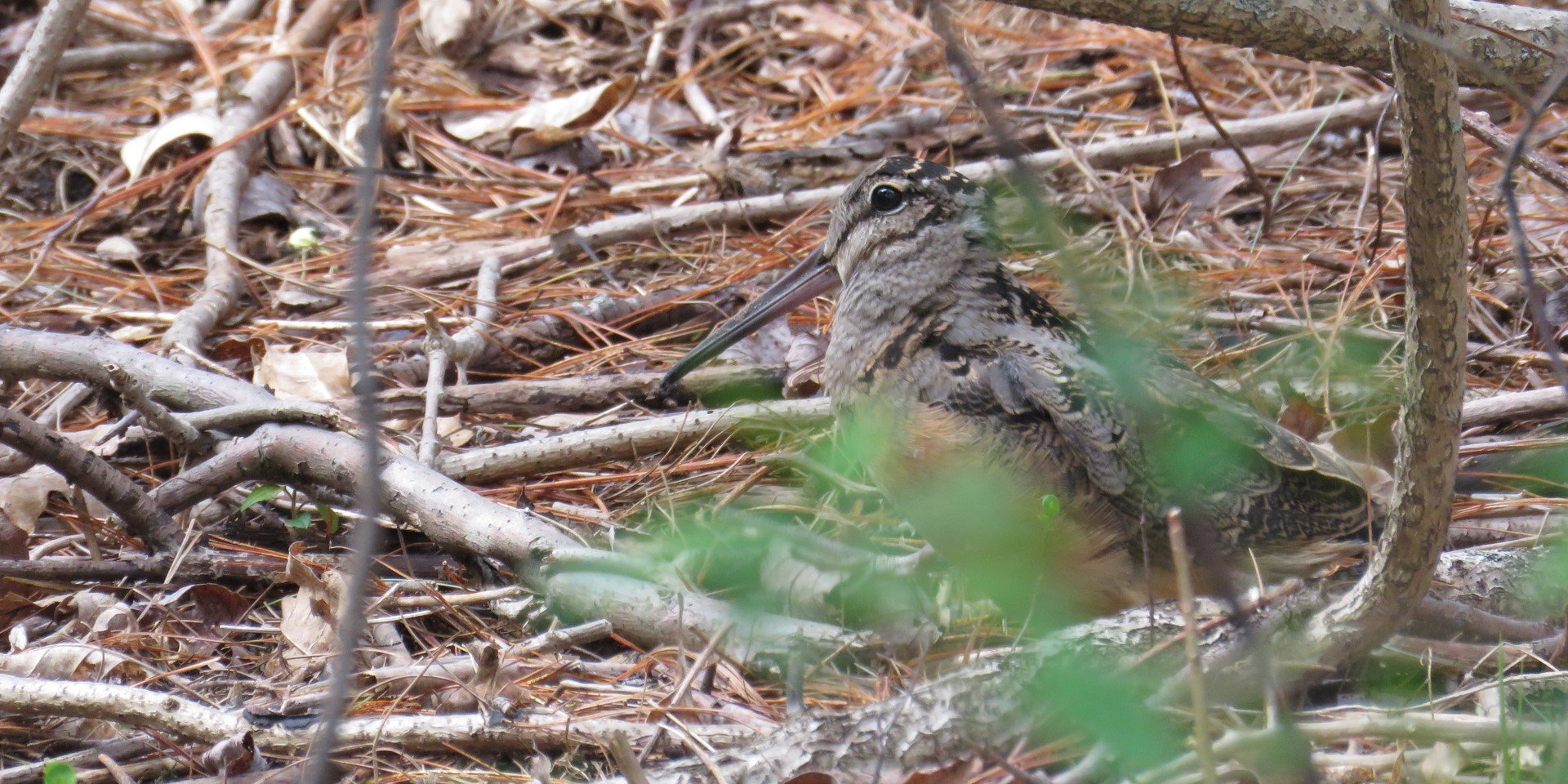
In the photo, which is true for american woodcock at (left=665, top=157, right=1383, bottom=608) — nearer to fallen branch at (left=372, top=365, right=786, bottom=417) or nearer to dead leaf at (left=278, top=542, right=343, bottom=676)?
fallen branch at (left=372, top=365, right=786, bottom=417)

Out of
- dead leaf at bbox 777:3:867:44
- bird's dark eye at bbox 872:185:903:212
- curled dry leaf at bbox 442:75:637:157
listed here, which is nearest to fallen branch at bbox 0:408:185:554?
bird's dark eye at bbox 872:185:903:212

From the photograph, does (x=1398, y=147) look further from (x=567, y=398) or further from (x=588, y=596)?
(x=588, y=596)

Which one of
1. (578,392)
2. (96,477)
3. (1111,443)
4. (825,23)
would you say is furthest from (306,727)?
(825,23)

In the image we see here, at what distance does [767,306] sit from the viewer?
363cm

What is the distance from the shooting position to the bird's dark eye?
3365 mm

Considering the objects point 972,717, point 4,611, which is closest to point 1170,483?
point 972,717

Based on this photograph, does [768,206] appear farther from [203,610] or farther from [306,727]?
[306,727]

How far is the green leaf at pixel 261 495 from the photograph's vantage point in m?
3.16

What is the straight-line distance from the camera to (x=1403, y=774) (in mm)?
2047

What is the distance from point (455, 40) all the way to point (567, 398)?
254cm

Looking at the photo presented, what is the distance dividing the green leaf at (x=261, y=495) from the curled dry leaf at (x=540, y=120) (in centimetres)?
221

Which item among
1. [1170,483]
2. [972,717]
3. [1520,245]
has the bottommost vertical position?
[972,717]

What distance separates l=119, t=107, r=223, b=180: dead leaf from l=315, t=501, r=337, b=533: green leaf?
232cm

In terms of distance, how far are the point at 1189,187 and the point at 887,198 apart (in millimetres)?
1697
